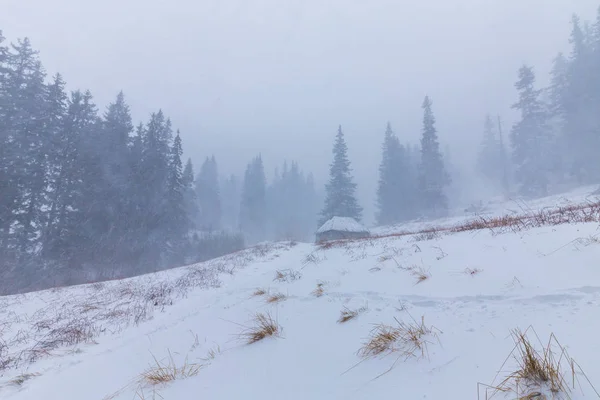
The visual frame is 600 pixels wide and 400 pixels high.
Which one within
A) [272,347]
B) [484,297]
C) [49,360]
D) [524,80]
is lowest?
[49,360]

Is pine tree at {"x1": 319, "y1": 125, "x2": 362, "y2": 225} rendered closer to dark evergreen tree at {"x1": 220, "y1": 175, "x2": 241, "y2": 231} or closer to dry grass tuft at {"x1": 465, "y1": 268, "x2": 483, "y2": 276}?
dry grass tuft at {"x1": 465, "y1": 268, "x2": 483, "y2": 276}

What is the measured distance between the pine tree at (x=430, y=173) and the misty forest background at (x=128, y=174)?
0.53 ft

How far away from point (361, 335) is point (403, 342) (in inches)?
21.0

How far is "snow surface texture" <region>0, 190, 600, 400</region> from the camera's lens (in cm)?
195

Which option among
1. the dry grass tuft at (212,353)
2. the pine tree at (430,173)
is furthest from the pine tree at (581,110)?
the dry grass tuft at (212,353)

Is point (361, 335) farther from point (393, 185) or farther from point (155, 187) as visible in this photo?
point (393, 185)

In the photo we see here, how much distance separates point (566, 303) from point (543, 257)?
1.44 meters

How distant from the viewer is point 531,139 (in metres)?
36.7

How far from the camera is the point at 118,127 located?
29.4 metres

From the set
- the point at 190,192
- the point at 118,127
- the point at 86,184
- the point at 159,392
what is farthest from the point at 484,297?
the point at 190,192

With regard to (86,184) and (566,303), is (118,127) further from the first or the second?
(566,303)

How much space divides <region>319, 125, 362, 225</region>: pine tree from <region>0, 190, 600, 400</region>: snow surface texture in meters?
33.9

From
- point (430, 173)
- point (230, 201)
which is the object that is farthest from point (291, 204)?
point (430, 173)

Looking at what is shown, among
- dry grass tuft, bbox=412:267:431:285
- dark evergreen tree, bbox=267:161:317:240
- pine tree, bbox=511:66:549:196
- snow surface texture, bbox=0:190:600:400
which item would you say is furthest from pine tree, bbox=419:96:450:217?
dry grass tuft, bbox=412:267:431:285
